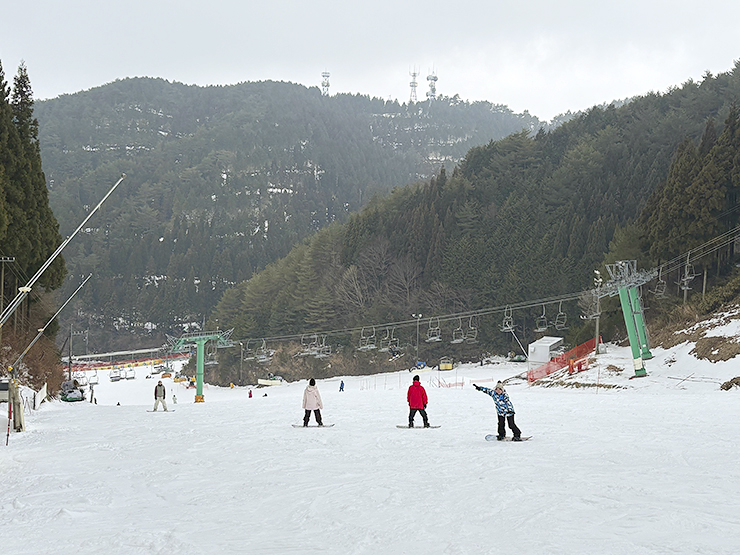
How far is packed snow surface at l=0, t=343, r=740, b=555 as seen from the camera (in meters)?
6.82

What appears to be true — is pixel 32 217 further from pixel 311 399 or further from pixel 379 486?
pixel 379 486

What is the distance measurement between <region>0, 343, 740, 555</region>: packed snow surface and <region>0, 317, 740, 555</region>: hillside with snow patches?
0.10 feet

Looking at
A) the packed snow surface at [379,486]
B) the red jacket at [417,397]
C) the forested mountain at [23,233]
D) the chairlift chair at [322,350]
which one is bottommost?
the packed snow surface at [379,486]

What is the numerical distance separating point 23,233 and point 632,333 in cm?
2523

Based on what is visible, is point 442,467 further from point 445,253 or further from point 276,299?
A: point 276,299

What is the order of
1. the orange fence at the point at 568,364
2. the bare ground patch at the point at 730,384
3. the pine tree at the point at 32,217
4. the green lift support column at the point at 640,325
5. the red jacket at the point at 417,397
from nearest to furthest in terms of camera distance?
1. the red jacket at the point at 417,397
2. the bare ground patch at the point at 730,384
3. the pine tree at the point at 32,217
4. the green lift support column at the point at 640,325
5. the orange fence at the point at 568,364

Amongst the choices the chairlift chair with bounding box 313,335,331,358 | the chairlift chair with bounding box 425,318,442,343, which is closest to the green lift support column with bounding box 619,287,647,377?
the chairlift chair with bounding box 425,318,442,343

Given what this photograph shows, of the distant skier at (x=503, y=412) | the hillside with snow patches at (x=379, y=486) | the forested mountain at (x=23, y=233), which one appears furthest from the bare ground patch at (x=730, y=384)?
the forested mountain at (x=23, y=233)

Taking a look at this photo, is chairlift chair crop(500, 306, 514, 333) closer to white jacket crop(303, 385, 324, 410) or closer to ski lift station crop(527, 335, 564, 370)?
ski lift station crop(527, 335, 564, 370)

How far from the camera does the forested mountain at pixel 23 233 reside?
2728 cm

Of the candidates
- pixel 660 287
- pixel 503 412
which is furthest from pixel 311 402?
pixel 660 287

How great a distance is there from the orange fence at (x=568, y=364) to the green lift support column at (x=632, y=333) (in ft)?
11.7

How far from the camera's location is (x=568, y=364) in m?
37.7

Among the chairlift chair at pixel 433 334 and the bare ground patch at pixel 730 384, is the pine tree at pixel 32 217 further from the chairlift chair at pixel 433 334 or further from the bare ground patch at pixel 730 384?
the bare ground patch at pixel 730 384
